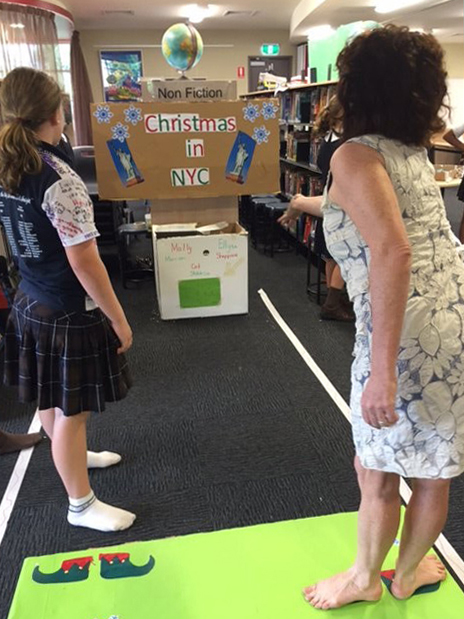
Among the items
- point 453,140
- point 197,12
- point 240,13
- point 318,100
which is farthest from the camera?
point 240,13

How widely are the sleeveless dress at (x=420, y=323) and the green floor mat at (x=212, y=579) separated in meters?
0.55

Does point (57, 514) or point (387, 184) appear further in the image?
point (57, 514)

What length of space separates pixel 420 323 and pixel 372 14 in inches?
296

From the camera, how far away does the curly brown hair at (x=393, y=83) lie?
0.92m

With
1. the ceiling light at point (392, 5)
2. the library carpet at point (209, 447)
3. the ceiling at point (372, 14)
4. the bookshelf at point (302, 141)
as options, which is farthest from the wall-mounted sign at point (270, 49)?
the library carpet at point (209, 447)

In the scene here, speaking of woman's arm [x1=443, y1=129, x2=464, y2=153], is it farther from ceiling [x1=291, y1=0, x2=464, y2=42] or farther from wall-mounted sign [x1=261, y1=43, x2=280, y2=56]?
wall-mounted sign [x1=261, y1=43, x2=280, y2=56]

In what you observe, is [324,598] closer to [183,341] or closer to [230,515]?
[230,515]

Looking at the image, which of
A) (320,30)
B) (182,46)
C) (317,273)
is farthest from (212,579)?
(320,30)

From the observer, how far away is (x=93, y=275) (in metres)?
1.34

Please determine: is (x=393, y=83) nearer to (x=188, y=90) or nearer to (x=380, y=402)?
(x=380, y=402)

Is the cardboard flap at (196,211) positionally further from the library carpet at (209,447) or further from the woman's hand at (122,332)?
the woman's hand at (122,332)

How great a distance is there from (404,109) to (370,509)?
0.88 meters

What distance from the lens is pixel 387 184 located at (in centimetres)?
92

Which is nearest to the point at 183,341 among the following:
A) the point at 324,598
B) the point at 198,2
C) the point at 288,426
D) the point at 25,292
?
the point at 288,426
